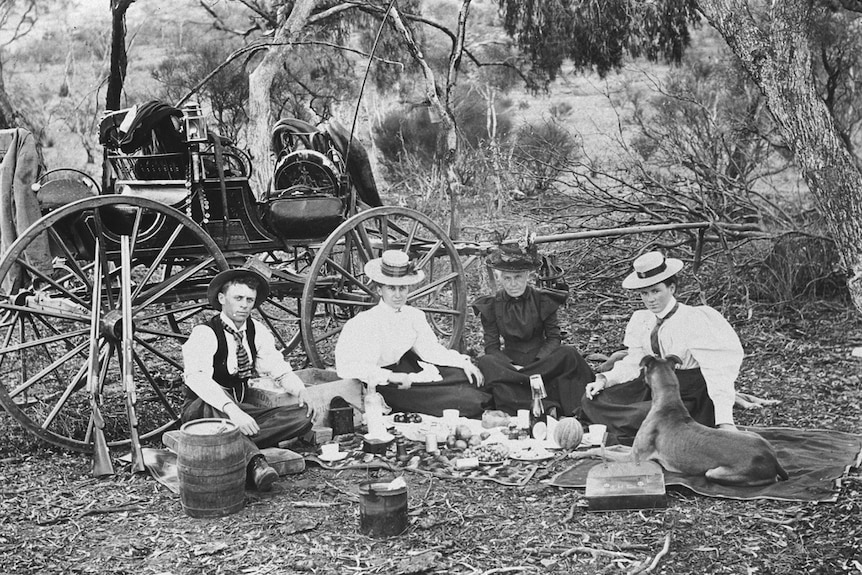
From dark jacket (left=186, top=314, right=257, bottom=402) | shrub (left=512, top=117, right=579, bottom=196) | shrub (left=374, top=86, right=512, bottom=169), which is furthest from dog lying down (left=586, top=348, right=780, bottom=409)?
shrub (left=374, top=86, right=512, bottom=169)

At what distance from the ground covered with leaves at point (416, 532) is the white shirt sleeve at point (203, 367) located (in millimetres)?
520

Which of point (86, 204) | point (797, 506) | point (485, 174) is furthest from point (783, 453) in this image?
point (485, 174)

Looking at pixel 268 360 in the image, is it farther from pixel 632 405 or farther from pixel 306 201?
pixel 632 405

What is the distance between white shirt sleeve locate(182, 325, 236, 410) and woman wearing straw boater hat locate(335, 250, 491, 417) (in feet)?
3.45

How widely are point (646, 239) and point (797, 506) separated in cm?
537

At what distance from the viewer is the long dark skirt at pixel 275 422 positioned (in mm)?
5160

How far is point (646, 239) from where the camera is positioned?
9.47m

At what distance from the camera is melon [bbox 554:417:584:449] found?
5.24 m

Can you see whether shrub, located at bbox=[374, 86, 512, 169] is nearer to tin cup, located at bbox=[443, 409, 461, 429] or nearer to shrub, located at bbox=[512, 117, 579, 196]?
shrub, located at bbox=[512, 117, 579, 196]

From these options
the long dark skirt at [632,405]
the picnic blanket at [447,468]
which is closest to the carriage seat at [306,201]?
the picnic blanket at [447,468]

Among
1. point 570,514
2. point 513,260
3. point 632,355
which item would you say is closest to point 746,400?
point 632,355

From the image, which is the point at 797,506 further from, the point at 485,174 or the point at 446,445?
the point at 485,174

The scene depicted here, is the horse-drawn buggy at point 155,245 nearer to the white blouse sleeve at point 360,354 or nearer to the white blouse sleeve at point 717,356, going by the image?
the white blouse sleeve at point 360,354

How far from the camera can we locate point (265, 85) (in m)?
12.0
